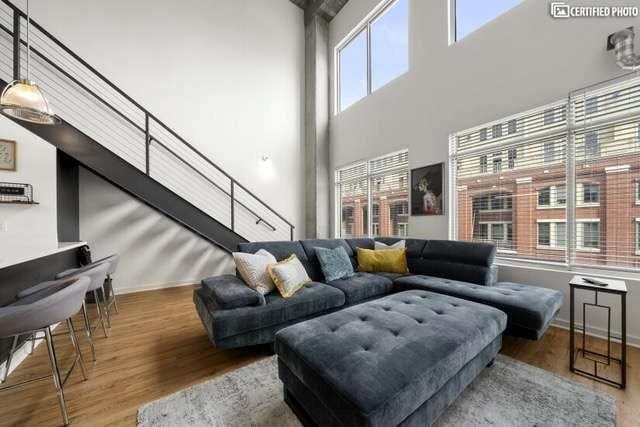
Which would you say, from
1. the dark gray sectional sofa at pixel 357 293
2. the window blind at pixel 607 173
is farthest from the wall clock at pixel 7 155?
the window blind at pixel 607 173

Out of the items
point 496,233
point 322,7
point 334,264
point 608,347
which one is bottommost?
point 608,347

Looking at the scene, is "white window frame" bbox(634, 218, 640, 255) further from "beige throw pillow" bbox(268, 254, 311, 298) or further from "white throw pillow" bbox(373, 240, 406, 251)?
"beige throw pillow" bbox(268, 254, 311, 298)

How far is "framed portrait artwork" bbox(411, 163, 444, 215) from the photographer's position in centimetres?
377

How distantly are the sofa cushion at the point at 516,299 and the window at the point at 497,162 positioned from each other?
1489 millimetres

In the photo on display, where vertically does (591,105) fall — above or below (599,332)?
above

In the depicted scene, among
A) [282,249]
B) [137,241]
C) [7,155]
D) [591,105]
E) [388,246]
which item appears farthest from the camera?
[137,241]

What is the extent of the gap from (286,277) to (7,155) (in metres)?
2.90

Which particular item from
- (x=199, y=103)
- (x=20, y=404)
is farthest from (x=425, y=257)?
(x=199, y=103)

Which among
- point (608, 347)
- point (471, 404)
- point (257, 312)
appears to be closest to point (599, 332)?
point (608, 347)

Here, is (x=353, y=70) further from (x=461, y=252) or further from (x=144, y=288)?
(x=144, y=288)

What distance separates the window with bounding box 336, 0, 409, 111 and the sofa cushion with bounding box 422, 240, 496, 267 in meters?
3.10

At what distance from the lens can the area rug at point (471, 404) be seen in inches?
56.1

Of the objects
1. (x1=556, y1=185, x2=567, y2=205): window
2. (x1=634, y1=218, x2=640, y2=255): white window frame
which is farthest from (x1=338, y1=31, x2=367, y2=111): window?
(x1=634, y1=218, x2=640, y2=255): white window frame

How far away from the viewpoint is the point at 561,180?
8.96 ft
